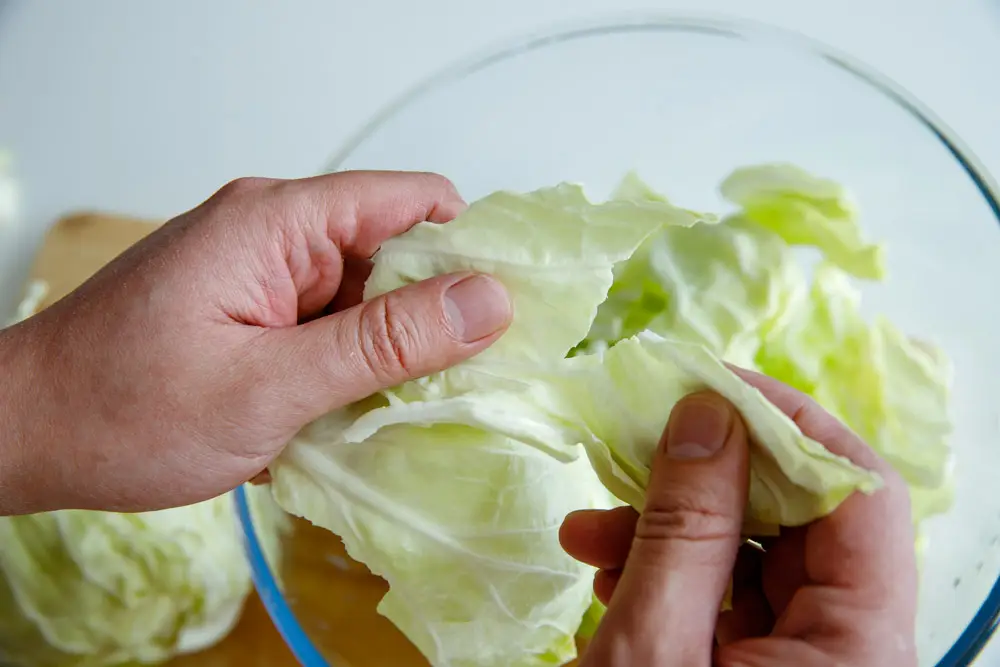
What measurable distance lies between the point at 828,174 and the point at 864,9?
1.73ft

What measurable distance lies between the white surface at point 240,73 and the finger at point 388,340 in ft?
2.24

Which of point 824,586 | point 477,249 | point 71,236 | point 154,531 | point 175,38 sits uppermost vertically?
point 175,38

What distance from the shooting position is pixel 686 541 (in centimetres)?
57

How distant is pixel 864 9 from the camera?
1319mm

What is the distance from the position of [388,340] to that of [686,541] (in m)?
0.27

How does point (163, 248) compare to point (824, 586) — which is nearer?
point (824, 586)

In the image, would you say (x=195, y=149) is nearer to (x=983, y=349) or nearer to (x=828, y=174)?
(x=828, y=174)

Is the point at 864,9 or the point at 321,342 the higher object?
the point at 864,9

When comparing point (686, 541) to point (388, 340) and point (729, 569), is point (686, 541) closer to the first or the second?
point (729, 569)

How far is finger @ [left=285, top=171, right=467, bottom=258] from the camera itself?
84 centimetres

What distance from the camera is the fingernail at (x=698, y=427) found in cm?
59

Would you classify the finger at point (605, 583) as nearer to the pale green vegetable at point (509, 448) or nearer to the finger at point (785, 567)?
the pale green vegetable at point (509, 448)

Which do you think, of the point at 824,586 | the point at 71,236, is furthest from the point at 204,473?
the point at 71,236

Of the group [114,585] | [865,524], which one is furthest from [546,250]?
[114,585]
